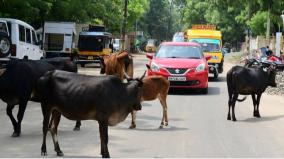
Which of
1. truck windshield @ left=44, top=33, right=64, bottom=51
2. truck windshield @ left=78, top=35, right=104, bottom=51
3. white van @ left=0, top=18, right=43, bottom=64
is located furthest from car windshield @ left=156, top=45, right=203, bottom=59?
truck windshield @ left=78, top=35, right=104, bottom=51

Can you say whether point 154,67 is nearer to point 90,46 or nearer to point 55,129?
point 55,129

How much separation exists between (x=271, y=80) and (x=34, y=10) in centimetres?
2017

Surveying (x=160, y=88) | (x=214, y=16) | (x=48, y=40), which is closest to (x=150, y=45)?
(x=214, y=16)

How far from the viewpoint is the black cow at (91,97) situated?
784 centimetres

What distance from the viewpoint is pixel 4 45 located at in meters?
19.9

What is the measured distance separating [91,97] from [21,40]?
16.0 metres

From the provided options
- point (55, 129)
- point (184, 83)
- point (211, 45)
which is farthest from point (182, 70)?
point (55, 129)

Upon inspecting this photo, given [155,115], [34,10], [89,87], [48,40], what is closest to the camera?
[89,87]

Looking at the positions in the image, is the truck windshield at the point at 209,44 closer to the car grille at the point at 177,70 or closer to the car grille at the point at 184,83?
the car grille at the point at 184,83

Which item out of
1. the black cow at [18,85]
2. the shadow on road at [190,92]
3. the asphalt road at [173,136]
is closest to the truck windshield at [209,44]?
the shadow on road at [190,92]

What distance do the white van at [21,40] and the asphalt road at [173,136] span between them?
7865 millimetres

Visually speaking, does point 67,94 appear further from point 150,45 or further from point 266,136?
point 150,45

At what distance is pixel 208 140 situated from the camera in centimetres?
1018

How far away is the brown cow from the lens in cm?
1137
